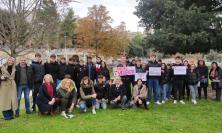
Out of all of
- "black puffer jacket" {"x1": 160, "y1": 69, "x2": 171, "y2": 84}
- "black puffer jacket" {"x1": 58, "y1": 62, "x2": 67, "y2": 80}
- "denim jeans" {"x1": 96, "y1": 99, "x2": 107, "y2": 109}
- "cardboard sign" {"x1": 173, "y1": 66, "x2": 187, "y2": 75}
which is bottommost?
"denim jeans" {"x1": 96, "y1": 99, "x2": 107, "y2": 109}

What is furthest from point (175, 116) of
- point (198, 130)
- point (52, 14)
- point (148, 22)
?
point (52, 14)

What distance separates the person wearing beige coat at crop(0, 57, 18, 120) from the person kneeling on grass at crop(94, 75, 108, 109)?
9.43 ft

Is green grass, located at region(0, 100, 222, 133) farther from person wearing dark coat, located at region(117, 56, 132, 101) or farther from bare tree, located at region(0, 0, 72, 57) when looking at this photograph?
bare tree, located at region(0, 0, 72, 57)

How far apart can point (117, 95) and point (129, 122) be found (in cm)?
253

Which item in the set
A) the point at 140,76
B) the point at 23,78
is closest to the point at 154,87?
the point at 140,76

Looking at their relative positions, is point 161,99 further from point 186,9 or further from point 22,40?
point 22,40

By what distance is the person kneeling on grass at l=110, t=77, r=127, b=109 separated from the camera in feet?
42.8

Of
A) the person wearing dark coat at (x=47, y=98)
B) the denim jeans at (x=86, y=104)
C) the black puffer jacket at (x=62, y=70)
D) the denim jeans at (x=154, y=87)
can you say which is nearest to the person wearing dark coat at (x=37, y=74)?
the person wearing dark coat at (x=47, y=98)

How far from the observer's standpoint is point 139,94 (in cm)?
1301

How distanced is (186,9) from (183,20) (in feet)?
3.15

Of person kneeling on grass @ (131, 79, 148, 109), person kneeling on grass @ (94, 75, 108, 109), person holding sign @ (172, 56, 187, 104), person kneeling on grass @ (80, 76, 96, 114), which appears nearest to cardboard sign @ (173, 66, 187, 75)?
person holding sign @ (172, 56, 187, 104)

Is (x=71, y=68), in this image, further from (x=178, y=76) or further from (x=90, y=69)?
(x=178, y=76)

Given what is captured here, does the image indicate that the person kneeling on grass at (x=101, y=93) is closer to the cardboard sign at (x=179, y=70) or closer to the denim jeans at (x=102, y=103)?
the denim jeans at (x=102, y=103)

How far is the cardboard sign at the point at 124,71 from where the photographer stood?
13.6 meters
